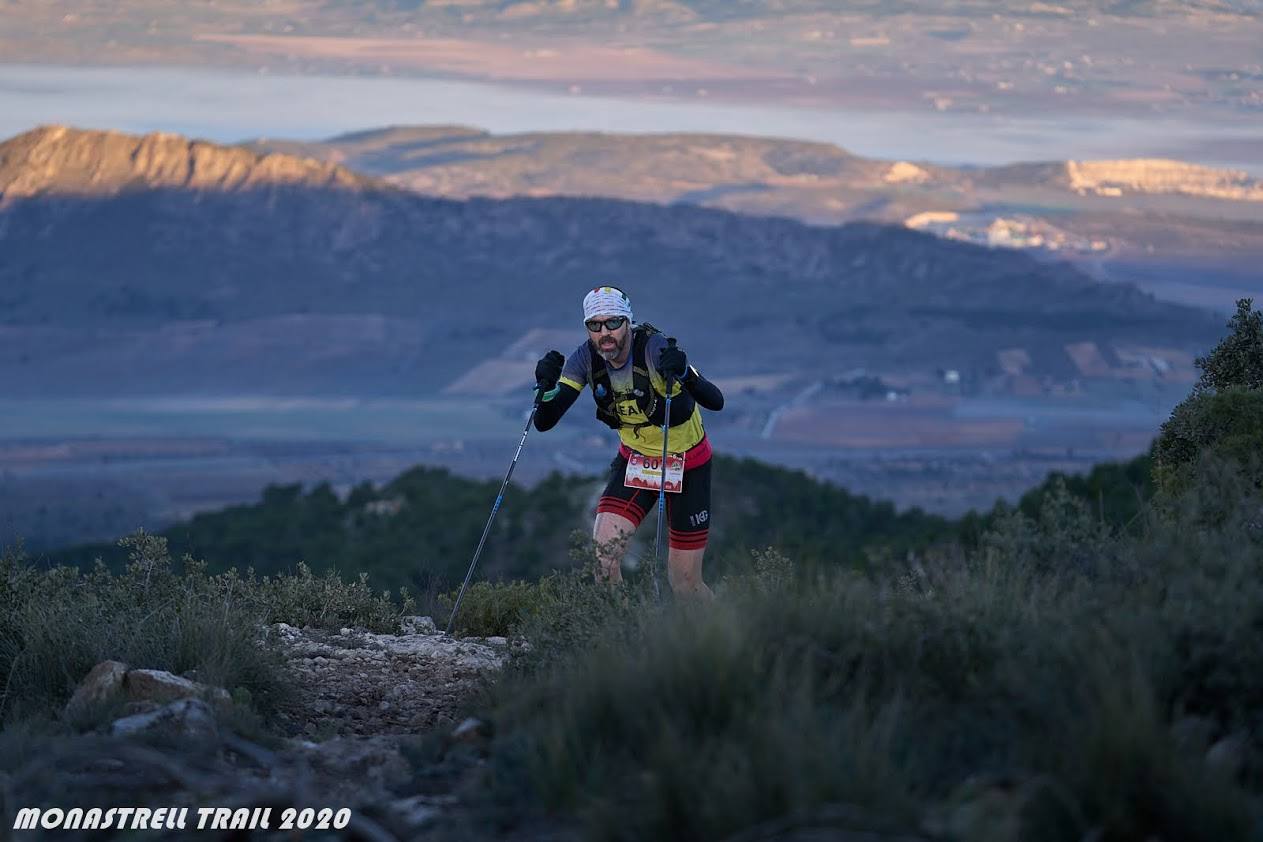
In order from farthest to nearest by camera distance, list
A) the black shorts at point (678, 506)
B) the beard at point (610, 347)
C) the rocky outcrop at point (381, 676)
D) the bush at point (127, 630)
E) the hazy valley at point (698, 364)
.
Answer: the hazy valley at point (698, 364) → the black shorts at point (678, 506) → the beard at point (610, 347) → the rocky outcrop at point (381, 676) → the bush at point (127, 630)

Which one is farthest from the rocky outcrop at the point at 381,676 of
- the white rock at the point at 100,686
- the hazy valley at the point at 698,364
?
the hazy valley at the point at 698,364

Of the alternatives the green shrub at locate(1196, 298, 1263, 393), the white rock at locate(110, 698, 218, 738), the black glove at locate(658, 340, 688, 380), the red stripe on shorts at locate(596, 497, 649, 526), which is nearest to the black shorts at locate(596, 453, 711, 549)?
the red stripe on shorts at locate(596, 497, 649, 526)

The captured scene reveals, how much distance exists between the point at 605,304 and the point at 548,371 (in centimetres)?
75

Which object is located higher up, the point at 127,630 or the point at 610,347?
the point at 610,347

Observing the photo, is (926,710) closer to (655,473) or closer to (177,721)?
(177,721)

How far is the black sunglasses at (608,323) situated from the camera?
8.73m

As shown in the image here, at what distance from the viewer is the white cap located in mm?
8750

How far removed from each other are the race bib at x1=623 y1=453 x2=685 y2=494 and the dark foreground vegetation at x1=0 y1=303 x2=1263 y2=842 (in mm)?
1359

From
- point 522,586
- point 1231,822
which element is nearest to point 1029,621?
point 1231,822

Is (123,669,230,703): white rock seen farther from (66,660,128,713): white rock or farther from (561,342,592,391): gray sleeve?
(561,342,592,391): gray sleeve

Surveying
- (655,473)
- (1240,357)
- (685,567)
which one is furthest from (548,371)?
(1240,357)

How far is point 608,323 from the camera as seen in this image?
876 cm

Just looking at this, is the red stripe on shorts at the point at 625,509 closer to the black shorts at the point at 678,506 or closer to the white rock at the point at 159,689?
the black shorts at the point at 678,506

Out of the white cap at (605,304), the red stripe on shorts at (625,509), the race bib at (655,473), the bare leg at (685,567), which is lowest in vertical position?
the bare leg at (685,567)
